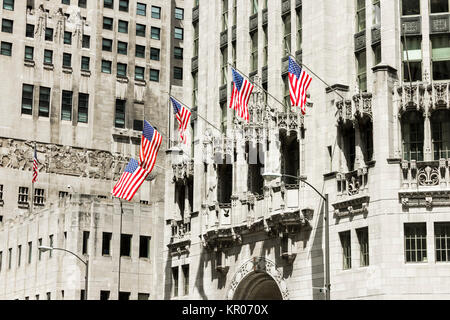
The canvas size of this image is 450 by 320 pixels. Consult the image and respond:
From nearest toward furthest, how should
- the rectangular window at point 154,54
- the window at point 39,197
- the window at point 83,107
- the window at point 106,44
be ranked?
the window at point 39,197 < the window at point 83,107 < the window at point 106,44 < the rectangular window at point 154,54

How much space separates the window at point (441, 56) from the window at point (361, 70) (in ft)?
14.1

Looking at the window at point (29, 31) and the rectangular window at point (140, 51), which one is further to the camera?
the rectangular window at point (140, 51)

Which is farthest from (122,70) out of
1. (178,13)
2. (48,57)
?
(178,13)

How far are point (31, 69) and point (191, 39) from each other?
117ft

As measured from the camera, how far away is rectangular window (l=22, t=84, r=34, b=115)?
106 m

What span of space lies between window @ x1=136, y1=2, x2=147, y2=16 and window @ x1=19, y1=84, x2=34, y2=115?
53.4ft

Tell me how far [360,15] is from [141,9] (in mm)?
58144

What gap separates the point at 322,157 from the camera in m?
58.5

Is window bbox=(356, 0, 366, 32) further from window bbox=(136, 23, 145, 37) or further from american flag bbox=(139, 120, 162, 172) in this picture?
window bbox=(136, 23, 145, 37)

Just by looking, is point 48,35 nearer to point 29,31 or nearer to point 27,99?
point 29,31

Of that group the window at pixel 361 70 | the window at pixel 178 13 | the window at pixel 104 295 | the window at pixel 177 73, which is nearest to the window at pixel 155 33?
the window at pixel 178 13

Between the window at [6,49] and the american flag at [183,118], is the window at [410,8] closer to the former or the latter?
the american flag at [183,118]

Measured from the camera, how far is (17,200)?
101 meters

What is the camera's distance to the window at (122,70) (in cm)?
11094
